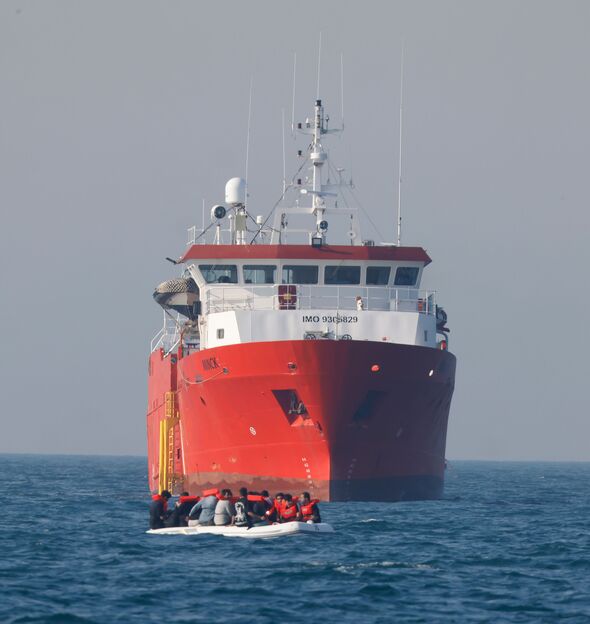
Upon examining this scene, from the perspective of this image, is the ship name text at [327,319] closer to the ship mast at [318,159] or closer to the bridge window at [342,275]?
the bridge window at [342,275]

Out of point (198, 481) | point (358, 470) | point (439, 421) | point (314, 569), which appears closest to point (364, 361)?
point (358, 470)

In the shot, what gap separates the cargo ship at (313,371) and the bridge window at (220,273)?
1.4 inches

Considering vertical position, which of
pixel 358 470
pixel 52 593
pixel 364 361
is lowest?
pixel 52 593

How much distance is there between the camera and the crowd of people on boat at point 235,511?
35500 millimetres

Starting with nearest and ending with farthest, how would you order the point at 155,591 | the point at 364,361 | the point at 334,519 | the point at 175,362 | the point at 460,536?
1. the point at 155,591
2. the point at 460,536
3. the point at 334,519
4. the point at 364,361
5. the point at 175,362

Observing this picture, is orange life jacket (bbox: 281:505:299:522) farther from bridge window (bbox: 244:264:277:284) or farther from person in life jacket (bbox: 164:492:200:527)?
bridge window (bbox: 244:264:277:284)

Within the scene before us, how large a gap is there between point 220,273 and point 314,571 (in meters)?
23.5

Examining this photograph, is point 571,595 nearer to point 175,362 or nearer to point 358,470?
point 358,470

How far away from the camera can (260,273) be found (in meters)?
50.5

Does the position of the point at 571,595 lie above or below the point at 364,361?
below

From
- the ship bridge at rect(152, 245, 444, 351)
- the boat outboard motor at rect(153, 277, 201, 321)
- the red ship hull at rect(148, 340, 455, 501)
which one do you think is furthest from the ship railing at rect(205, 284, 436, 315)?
the boat outboard motor at rect(153, 277, 201, 321)

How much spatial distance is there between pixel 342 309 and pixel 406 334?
7.94 feet

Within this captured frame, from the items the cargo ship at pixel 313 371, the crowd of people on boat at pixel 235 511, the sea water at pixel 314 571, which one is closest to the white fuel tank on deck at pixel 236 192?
the cargo ship at pixel 313 371

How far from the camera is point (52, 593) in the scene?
26875mm
